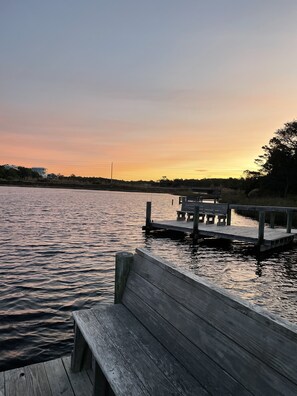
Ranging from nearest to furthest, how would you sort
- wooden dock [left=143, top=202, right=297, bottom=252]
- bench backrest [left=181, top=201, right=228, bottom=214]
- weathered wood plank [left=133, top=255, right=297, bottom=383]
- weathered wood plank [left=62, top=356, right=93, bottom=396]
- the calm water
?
weathered wood plank [left=133, top=255, right=297, bottom=383] < weathered wood plank [left=62, top=356, right=93, bottom=396] < the calm water < wooden dock [left=143, top=202, right=297, bottom=252] < bench backrest [left=181, top=201, right=228, bottom=214]

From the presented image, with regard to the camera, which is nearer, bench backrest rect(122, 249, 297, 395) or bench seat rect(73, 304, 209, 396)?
bench backrest rect(122, 249, 297, 395)

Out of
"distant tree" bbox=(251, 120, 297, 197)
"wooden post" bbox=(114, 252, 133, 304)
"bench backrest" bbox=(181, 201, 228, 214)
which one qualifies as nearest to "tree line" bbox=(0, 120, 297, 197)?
"distant tree" bbox=(251, 120, 297, 197)

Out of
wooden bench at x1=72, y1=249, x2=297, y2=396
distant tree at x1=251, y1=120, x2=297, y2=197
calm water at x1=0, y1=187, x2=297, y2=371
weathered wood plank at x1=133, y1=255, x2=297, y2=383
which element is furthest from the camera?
distant tree at x1=251, y1=120, x2=297, y2=197

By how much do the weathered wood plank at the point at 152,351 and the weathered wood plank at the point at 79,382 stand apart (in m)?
0.71

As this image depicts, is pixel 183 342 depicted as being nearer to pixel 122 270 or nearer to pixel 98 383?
pixel 98 383

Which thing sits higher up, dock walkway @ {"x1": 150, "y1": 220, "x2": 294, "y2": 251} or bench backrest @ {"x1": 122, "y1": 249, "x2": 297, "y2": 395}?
bench backrest @ {"x1": 122, "y1": 249, "x2": 297, "y2": 395}

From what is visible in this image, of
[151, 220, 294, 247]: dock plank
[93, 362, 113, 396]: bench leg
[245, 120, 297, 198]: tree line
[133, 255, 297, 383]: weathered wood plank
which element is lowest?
[151, 220, 294, 247]: dock plank

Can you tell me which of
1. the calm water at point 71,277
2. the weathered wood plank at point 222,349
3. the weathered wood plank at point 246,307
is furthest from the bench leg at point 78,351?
the calm water at point 71,277

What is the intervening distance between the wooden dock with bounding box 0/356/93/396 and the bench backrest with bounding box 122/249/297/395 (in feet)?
3.28

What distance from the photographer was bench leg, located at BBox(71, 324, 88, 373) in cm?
354

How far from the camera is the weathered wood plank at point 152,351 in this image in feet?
7.37

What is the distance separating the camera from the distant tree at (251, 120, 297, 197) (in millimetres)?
60469

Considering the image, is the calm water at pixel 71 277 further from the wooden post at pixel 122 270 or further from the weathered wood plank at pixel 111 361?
the weathered wood plank at pixel 111 361

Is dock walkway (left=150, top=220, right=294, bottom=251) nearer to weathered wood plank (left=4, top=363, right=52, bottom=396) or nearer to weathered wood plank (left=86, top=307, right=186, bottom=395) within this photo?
weathered wood plank (left=86, top=307, right=186, bottom=395)
